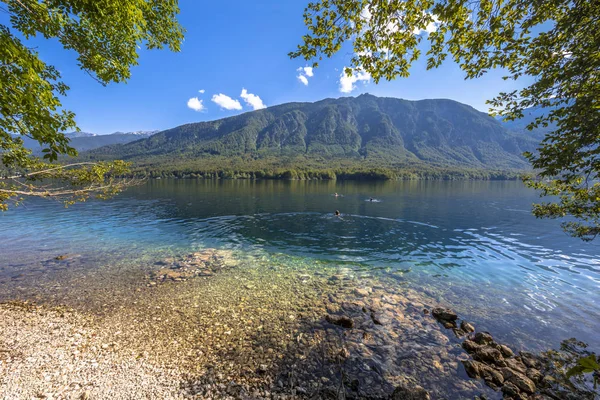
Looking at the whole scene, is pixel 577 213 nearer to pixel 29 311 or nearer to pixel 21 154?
pixel 21 154

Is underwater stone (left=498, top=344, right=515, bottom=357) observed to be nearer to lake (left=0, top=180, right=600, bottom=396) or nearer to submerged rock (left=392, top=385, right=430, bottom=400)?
lake (left=0, top=180, right=600, bottom=396)

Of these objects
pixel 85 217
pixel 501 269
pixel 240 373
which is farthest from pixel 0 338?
pixel 85 217

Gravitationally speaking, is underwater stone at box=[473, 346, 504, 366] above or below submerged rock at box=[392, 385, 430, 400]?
below

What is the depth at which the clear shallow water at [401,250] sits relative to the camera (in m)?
14.5

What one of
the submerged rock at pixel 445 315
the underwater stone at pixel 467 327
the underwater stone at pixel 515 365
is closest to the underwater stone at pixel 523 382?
the underwater stone at pixel 515 365

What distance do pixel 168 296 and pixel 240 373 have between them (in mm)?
7837

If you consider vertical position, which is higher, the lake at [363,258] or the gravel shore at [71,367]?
the gravel shore at [71,367]

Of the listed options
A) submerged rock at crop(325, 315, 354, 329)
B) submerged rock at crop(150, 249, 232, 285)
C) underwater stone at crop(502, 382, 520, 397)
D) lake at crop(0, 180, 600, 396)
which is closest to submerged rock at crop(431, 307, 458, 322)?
lake at crop(0, 180, 600, 396)

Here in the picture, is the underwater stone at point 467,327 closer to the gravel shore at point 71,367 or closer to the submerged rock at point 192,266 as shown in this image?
the gravel shore at point 71,367

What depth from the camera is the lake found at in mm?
14172

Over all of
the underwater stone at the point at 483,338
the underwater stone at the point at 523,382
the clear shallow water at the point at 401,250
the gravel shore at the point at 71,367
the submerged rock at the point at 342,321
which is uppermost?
the gravel shore at the point at 71,367

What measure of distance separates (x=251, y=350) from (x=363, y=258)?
15445mm

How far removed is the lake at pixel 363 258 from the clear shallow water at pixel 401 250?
0.09 meters

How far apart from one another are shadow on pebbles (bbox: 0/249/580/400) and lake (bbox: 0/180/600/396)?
189 centimetres
